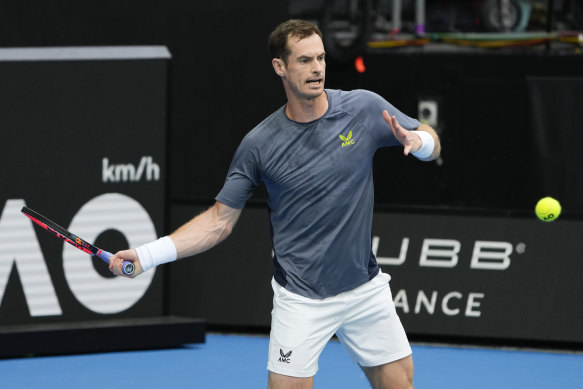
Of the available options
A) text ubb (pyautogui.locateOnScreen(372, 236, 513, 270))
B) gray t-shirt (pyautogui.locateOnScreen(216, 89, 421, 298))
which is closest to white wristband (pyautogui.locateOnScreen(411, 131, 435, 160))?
gray t-shirt (pyautogui.locateOnScreen(216, 89, 421, 298))

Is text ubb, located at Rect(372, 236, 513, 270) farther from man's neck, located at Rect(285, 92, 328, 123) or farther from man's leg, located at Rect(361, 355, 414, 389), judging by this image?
man's neck, located at Rect(285, 92, 328, 123)

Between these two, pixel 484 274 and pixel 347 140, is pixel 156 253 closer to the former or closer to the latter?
pixel 347 140

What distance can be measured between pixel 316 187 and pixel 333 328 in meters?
0.64

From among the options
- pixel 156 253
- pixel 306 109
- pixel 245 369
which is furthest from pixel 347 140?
pixel 245 369

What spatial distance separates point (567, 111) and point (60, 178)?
3750 millimetres

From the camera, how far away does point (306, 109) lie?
16.1 ft

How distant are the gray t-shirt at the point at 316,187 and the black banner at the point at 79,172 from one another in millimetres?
3255

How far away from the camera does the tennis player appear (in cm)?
488

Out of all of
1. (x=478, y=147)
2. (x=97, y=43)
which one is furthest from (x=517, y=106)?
(x=97, y=43)

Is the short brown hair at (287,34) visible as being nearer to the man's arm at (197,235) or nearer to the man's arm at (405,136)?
the man's arm at (405,136)

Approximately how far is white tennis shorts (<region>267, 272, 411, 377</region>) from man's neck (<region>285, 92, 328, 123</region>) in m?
0.77

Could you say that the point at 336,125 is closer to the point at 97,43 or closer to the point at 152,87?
the point at 152,87

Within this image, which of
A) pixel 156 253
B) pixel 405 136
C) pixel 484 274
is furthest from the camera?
pixel 484 274

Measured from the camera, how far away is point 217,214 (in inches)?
197
